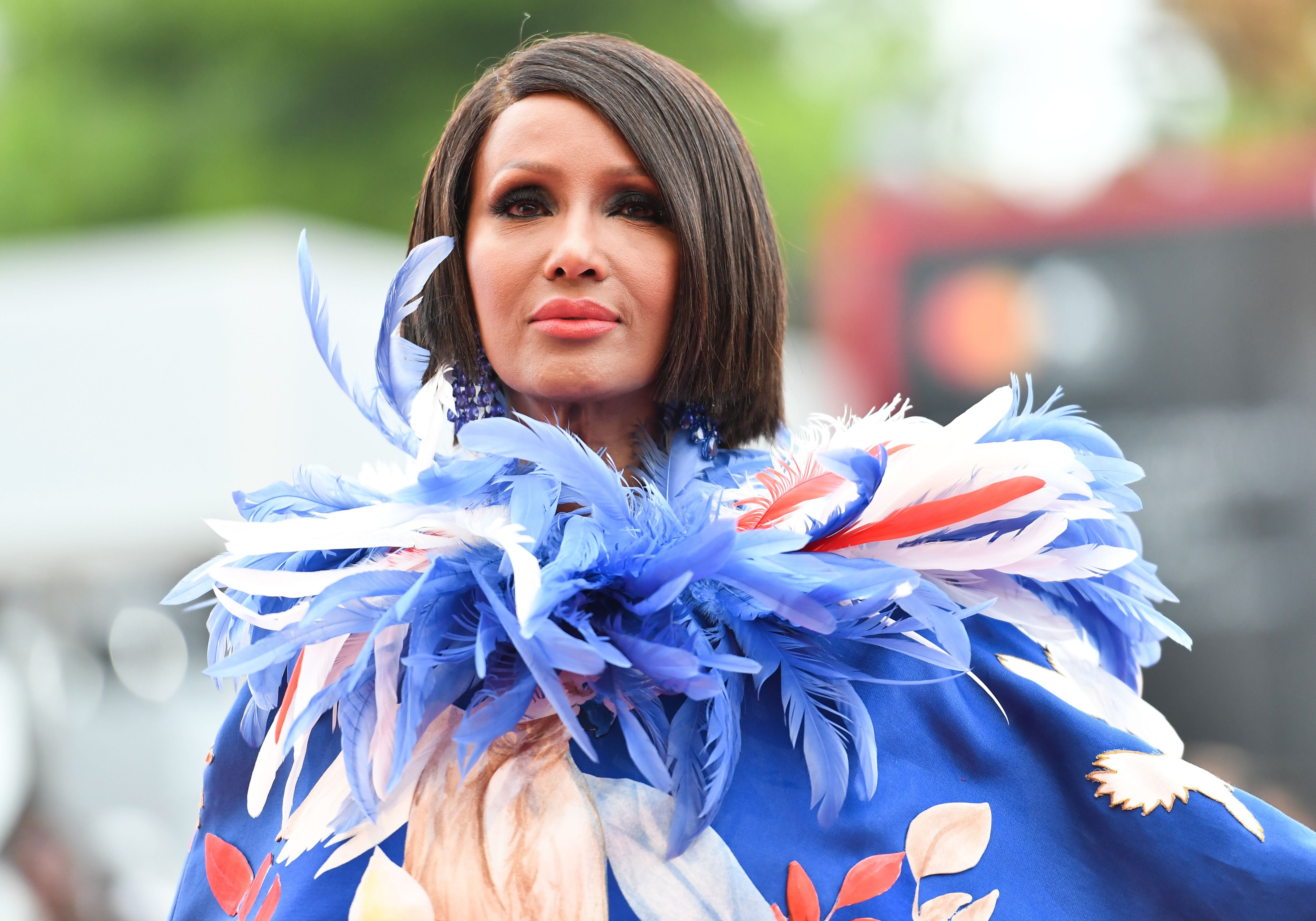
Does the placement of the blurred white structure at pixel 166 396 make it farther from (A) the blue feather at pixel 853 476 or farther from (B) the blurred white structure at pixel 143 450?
(A) the blue feather at pixel 853 476

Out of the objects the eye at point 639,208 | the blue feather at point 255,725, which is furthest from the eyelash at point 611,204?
the blue feather at point 255,725

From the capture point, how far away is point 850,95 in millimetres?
14641

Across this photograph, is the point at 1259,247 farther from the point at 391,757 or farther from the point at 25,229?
the point at 25,229

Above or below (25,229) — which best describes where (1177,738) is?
above

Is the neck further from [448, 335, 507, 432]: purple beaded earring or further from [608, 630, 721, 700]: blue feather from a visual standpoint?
[608, 630, 721, 700]: blue feather

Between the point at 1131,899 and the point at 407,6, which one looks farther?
the point at 407,6

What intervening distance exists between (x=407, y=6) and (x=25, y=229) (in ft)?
14.1

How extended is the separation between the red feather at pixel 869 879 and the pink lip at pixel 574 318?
1.91 ft

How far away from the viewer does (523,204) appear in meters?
1.51

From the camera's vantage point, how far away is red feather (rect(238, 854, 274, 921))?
1.38m

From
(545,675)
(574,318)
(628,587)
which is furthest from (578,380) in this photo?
(545,675)

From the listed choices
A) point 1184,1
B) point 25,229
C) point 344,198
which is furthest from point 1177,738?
point 25,229

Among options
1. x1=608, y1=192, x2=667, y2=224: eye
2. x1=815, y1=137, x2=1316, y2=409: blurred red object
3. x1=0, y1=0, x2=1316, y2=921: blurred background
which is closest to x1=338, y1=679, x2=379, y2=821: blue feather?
x1=608, y1=192, x2=667, y2=224: eye

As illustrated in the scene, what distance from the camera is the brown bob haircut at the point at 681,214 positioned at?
147 centimetres
